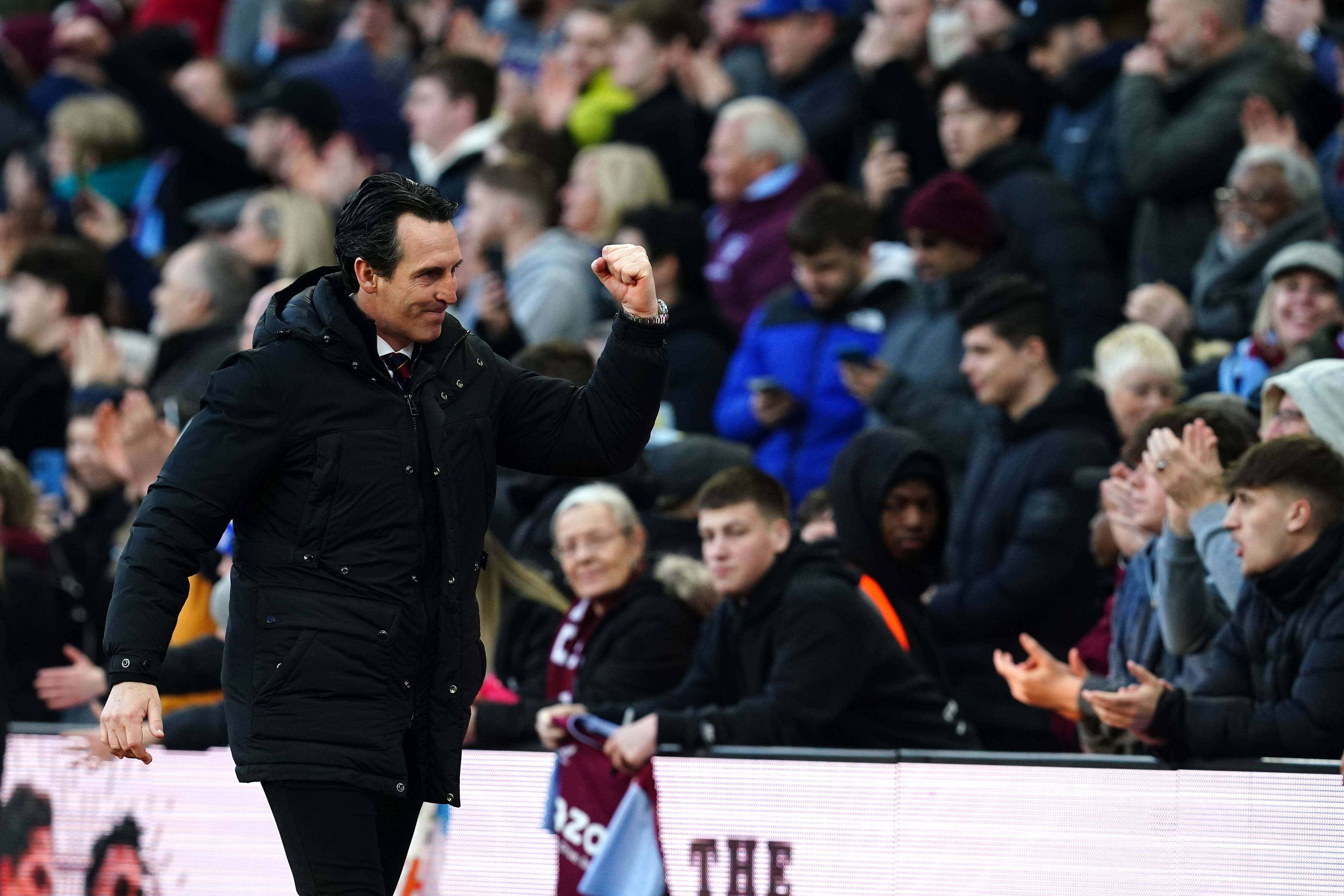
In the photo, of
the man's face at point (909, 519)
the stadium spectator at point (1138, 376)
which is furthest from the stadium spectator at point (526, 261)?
the stadium spectator at point (1138, 376)

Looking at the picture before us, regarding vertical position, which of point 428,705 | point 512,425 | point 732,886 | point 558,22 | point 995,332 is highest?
point 558,22

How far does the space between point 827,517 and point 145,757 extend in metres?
3.91

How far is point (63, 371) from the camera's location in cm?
1094

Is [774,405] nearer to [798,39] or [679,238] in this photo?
[679,238]

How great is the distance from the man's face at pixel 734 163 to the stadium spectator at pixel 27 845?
16.3 ft

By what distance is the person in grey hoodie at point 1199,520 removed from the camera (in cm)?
600

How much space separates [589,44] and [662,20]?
0.62 meters

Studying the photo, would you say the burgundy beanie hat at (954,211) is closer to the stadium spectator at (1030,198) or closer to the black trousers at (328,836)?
the stadium spectator at (1030,198)

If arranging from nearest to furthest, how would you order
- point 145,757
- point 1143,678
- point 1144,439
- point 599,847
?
point 145,757 < point 1143,678 < point 599,847 < point 1144,439

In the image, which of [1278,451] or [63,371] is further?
[63,371]

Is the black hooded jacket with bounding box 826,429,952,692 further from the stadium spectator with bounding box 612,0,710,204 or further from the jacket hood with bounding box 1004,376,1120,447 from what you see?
the stadium spectator with bounding box 612,0,710,204

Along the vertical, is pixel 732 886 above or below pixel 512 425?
below

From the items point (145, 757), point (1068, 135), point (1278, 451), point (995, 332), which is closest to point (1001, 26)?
point (1068, 135)

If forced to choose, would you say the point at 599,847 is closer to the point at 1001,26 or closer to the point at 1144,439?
the point at 1144,439
